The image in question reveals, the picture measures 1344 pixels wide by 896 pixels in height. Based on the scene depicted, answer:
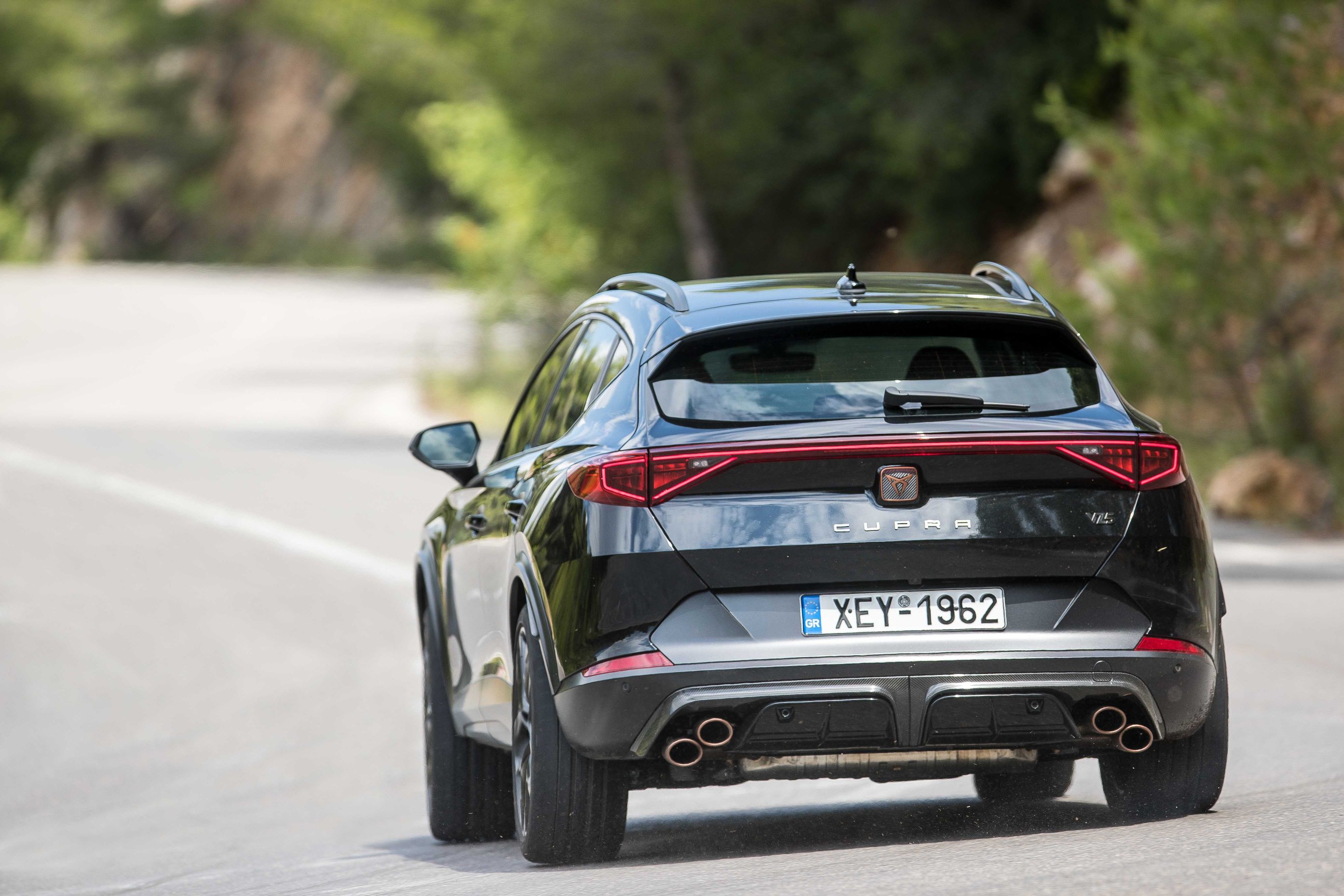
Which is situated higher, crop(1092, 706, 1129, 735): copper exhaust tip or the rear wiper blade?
the rear wiper blade

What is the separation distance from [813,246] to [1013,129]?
6.09 metres

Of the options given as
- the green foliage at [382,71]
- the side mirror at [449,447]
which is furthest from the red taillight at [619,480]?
the green foliage at [382,71]

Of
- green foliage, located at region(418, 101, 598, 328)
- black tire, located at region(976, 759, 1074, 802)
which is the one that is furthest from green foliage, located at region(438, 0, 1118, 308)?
black tire, located at region(976, 759, 1074, 802)

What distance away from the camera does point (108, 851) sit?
8492 millimetres

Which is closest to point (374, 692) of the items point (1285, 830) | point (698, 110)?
point (1285, 830)

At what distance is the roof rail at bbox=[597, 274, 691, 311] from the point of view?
5.98 meters

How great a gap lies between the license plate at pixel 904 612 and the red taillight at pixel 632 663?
37cm

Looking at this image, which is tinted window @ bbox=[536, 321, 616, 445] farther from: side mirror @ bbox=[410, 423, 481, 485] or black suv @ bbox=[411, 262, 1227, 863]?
side mirror @ bbox=[410, 423, 481, 485]

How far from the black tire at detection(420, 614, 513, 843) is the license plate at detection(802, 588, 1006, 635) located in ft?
6.98

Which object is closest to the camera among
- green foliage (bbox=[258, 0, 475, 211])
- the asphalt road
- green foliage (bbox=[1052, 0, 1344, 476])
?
the asphalt road

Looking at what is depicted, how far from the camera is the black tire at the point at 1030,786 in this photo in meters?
7.35

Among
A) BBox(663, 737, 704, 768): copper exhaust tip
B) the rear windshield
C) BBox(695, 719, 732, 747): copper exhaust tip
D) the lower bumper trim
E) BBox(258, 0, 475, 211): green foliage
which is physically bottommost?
the lower bumper trim

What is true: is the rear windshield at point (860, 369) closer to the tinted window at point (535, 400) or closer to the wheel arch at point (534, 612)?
the wheel arch at point (534, 612)

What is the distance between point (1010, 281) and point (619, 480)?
1683mm
